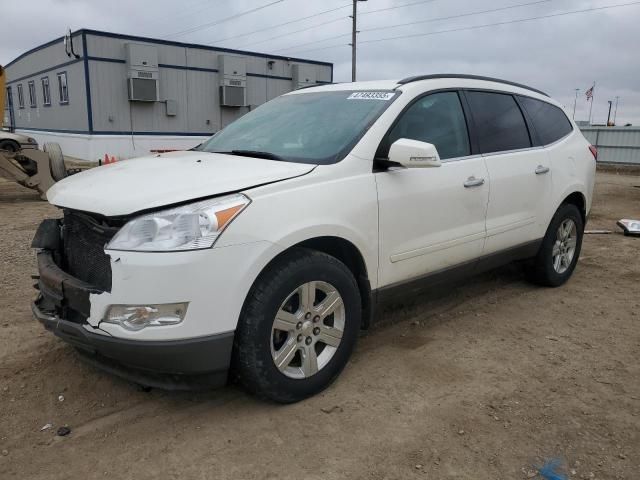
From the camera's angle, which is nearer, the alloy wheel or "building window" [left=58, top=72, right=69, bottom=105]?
the alloy wheel

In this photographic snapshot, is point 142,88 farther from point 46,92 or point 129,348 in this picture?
point 129,348

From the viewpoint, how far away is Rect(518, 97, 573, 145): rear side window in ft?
16.2

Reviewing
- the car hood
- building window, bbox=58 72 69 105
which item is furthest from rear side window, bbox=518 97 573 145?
building window, bbox=58 72 69 105

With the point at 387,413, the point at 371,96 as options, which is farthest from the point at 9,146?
the point at 387,413

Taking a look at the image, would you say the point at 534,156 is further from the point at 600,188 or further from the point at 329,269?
the point at 600,188

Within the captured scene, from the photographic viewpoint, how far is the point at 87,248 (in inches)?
117

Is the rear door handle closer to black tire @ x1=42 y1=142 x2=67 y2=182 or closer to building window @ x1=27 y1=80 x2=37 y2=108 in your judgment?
black tire @ x1=42 y1=142 x2=67 y2=182

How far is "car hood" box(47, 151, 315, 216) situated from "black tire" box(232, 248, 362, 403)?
1.55 ft

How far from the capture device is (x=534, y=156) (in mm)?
4703

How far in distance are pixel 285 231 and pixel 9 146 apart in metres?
10.2

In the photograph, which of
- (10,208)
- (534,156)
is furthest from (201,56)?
(534,156)

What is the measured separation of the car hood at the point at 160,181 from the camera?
Answer: 2691 millimetres

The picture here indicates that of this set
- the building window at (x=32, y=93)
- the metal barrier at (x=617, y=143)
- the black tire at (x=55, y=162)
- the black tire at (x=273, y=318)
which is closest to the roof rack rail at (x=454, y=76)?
the black tire at (x=273, y=318)

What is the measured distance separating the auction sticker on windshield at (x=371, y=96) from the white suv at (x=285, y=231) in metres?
0.01
